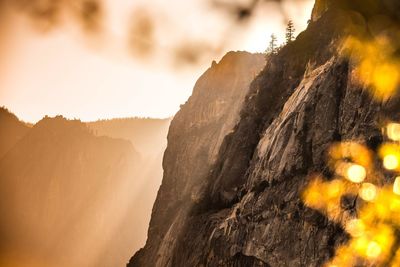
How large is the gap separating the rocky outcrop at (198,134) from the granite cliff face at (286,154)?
1005 cm

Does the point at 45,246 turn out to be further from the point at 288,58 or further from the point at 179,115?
the point at 288,58

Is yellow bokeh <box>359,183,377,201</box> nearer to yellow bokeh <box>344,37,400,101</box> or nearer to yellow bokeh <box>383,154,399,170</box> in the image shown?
Result: yellow bokeh <box>383,154,399,170</box>

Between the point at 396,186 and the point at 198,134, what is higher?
the point at 198,134

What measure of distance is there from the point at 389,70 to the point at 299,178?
351 inches

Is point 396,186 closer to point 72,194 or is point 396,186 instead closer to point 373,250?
point 373,250

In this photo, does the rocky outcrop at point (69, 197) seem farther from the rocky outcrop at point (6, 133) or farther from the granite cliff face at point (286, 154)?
the granite cliff face at point (286, 154)

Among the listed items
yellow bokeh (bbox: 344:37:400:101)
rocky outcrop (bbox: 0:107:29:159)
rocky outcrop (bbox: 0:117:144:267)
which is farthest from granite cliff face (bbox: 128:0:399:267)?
rocky outcrop (bbox: 0:107:29:159)

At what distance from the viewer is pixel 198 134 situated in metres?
60.2

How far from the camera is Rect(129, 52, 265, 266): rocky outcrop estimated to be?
170ft

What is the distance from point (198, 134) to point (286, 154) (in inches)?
1270

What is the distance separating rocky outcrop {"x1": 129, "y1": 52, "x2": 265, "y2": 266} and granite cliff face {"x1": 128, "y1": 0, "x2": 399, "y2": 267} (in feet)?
33.0

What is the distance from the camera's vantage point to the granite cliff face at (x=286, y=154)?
82.4 ft

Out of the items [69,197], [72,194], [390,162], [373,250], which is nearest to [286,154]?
[390,162]

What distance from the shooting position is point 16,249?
5595 inches
